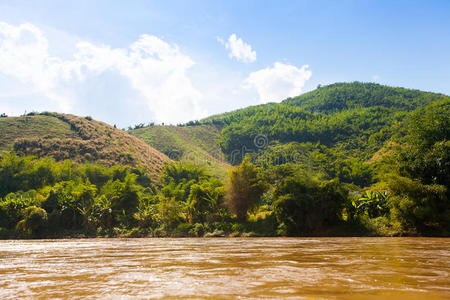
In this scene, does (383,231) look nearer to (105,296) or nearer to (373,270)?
(373,270)

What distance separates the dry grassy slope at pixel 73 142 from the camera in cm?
5450

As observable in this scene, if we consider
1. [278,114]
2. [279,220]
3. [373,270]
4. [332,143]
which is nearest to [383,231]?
[279,220]

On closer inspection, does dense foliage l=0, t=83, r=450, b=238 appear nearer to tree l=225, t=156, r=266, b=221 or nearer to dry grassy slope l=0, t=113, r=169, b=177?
tree l=225, t=156, r=266, b=221

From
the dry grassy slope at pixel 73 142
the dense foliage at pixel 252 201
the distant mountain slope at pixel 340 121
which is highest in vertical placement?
the distant mountain slope at pixel 340 121

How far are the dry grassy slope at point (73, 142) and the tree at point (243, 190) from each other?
3181cm

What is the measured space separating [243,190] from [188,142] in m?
79.8

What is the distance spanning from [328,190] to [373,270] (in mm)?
18035

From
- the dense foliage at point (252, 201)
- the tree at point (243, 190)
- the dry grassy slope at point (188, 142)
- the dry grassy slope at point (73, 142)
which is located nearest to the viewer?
the dense foliage at point (252, 201)

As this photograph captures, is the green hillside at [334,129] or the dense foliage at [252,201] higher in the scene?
the green hillside at [334,129]

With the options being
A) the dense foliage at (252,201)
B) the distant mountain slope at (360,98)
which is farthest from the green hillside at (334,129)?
the dense foliage at (252,201)

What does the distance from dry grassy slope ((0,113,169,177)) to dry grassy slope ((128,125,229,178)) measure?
55.3 ft

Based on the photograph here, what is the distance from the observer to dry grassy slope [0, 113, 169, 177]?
179 feet

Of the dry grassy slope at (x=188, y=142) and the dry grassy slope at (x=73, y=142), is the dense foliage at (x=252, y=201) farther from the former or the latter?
the dry grassy slope at (x=188, y=142)

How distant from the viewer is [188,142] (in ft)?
349
